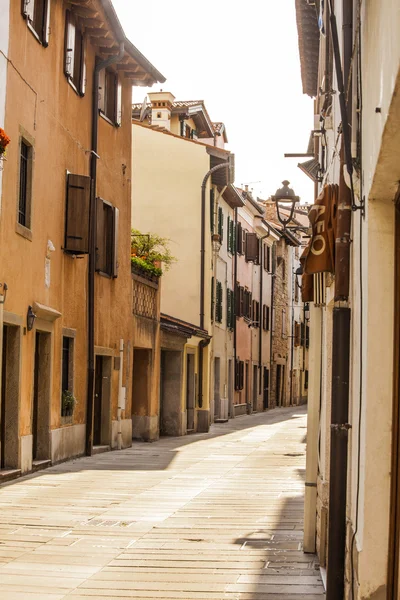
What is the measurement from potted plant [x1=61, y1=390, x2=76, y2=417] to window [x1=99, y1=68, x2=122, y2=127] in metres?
6.09

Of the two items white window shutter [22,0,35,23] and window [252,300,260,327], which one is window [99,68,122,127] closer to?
white window shutter [22,0,35,23]

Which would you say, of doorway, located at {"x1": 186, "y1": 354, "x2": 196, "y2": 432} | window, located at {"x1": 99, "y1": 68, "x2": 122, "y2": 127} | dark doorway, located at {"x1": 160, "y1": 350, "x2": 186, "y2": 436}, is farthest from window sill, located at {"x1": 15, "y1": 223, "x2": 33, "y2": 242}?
doorway, located at {"x1": 186, "y1": 354, "x2": 196, "y2": 432}

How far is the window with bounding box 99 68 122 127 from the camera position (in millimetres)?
20750

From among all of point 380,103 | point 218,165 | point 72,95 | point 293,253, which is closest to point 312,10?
point 72,95

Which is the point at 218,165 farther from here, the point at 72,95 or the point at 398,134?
the point at 398,134

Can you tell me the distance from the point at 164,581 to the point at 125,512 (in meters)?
3.82

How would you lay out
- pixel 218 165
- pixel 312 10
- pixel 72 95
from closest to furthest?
pixel 312 10, pixel 72 95, pixel 218 165

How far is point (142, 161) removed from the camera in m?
31.7

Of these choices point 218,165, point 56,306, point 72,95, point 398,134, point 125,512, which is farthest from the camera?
point 218,165

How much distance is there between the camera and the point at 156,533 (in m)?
9.51

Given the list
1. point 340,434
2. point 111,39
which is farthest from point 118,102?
point 340,434

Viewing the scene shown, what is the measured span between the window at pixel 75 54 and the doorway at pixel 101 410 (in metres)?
5.56

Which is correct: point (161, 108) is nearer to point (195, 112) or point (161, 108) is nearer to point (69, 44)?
point (195, 112)

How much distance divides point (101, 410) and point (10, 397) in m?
5.96
